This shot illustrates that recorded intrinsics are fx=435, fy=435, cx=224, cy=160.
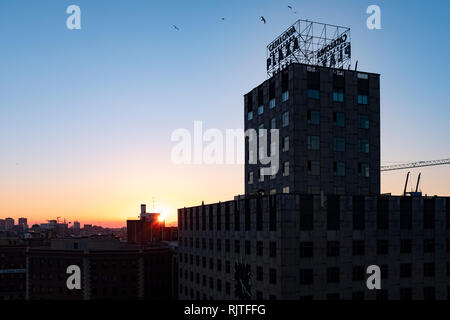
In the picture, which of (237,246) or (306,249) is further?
(237,246)

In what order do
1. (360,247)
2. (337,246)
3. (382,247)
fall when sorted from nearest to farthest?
(337,246) → (360,247) → (382,247)

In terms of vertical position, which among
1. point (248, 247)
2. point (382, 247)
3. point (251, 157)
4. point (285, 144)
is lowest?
point (248, 247)

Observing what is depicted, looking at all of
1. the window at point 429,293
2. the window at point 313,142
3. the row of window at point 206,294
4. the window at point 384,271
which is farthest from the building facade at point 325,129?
the window at point 429,293

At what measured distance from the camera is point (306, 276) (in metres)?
53.5

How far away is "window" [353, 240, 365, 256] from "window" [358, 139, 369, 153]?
16880 mm

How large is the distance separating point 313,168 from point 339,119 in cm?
887

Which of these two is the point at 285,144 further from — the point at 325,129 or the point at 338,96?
the point at 338,96

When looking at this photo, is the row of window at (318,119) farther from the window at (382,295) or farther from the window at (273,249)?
the window at (382,295)

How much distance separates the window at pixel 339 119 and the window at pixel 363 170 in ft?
22.9

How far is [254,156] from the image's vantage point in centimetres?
7656

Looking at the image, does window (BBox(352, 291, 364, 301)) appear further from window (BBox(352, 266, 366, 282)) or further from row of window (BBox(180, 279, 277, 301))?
row of window (BBox(180, 279, 277, 301))

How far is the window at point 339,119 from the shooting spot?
217 ft

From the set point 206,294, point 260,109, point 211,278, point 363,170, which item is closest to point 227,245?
point 211,278
